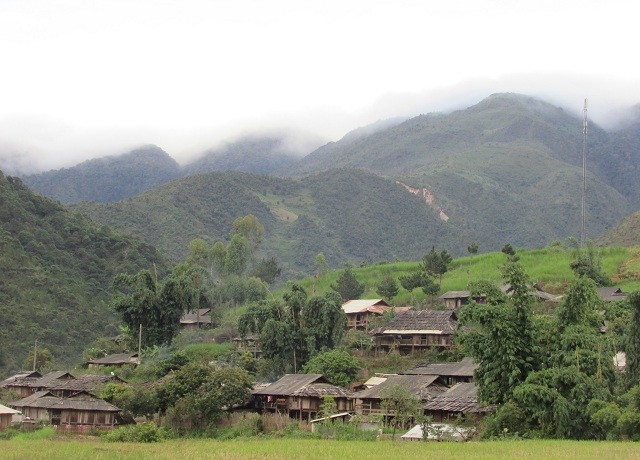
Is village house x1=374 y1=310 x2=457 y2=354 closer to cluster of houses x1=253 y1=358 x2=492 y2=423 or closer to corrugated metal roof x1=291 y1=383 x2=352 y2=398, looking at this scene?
cluster of houses x1=253 y1=358 x2=492 y2=423

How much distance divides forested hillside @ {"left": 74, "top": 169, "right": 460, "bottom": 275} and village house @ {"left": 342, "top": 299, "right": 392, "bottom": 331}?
49.8 m

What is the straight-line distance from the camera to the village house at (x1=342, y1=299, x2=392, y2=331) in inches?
2763

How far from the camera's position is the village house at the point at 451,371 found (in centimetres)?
5028

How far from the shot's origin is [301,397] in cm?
4978

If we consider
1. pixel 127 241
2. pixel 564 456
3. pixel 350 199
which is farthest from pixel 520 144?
pixel 564 456

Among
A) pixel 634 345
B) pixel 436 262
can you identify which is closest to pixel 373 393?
pixel 634 345

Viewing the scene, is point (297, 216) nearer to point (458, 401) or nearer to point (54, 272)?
point (54, 272)

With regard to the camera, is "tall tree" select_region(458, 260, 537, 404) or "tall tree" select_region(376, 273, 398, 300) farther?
"tall tree" select_region(376, 273, 398, 300)

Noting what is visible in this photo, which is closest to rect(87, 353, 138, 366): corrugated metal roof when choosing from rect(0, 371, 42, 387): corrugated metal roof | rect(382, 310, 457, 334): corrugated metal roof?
rect(0, 371, 42, 387): corrugated metal roof

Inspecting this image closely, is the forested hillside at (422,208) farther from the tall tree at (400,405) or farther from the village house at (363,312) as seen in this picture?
the tall tree at (400,405)

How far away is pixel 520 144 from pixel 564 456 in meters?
168

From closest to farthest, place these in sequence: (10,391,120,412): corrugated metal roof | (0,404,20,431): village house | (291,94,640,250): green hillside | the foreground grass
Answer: the foreground grass, (0,404,20,431): village house, (10,391,120,412): corrugated metal roof, (291,94,640,250): green hillside

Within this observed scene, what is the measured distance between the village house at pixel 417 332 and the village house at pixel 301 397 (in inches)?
455

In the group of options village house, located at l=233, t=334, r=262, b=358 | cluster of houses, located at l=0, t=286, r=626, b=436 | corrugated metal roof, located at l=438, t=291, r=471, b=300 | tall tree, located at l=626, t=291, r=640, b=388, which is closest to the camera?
tall tree, located at l=626, t=291, r=640, b=388
